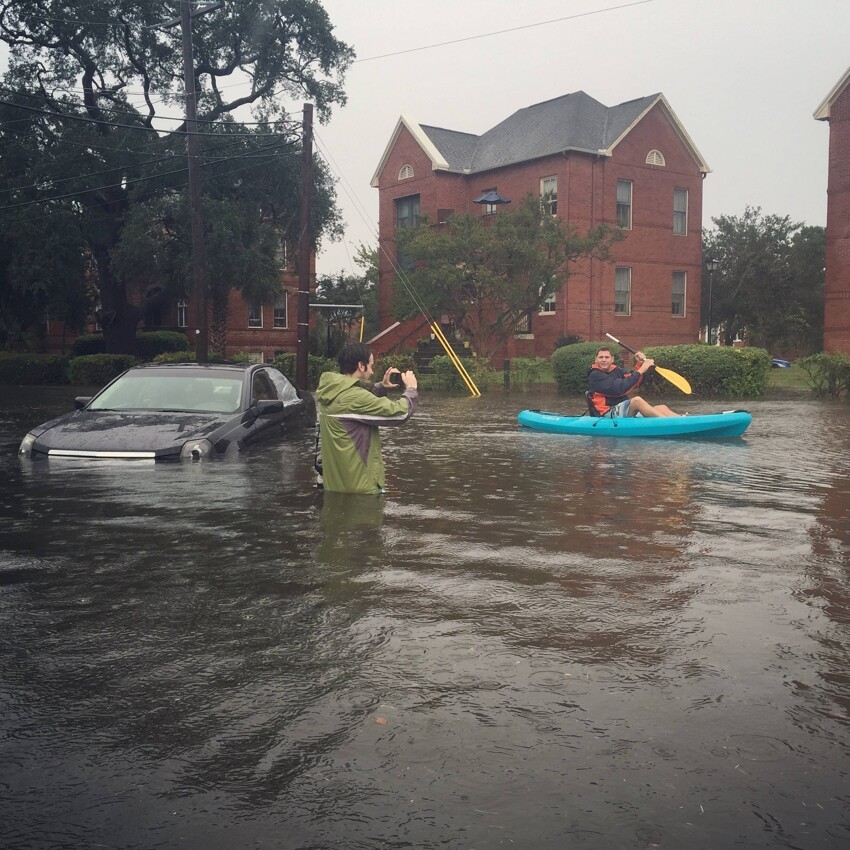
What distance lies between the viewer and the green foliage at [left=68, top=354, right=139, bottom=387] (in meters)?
37.8

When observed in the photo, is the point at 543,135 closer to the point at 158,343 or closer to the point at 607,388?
the point at 158,343

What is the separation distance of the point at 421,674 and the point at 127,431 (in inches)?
303

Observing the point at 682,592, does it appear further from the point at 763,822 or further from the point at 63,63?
the point at 63,63

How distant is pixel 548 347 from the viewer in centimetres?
4353

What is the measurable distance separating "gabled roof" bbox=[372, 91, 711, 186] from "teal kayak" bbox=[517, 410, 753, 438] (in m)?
27.5

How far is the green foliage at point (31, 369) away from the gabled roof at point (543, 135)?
18.1 metres

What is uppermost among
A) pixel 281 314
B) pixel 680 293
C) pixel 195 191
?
pixel 195 191

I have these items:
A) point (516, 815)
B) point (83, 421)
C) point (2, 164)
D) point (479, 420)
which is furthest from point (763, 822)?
point (2, 164)

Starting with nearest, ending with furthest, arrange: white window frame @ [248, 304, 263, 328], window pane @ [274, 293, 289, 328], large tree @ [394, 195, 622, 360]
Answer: large tree @ [394, 195, 622, 360] < white window frame @ [248, 304, 263, 328] < window pane @ [274, 293, 289, 328]

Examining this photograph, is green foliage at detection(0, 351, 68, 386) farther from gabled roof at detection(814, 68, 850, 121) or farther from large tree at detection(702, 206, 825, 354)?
large tree at detection(702, 206, 825, 354)

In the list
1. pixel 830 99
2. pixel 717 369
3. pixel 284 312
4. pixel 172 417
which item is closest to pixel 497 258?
pixel 717 369

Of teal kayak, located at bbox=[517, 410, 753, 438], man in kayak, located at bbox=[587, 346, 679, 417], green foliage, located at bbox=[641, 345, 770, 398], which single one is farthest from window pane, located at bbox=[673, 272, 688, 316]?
teal kayak, located at bbox=[517, 410, 753, 438]

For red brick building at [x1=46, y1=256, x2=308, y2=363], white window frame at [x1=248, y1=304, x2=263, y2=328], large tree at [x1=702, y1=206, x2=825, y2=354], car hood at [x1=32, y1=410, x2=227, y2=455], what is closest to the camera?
car hood at [x1=32, y1=410, x2=227, y2=455]

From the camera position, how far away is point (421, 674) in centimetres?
453
